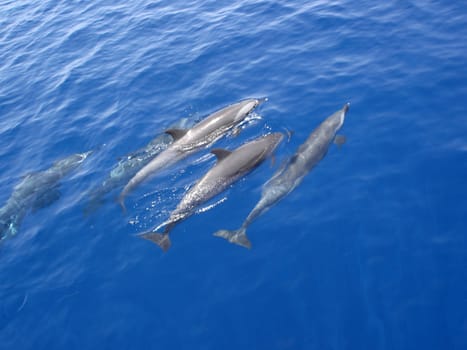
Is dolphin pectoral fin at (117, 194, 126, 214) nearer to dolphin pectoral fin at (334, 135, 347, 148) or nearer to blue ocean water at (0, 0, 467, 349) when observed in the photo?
blue ocean water at (0, 0, 467, 349)

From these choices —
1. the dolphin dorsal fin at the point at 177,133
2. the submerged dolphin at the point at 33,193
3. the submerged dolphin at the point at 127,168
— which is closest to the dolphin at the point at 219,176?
the dolphin dorsal fin at the point at 177,133

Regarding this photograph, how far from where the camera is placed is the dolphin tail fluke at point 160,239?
35.0 feet

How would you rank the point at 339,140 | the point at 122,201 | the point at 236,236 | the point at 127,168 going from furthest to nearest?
the point at 127,168
the point at 339,140
the point at 122,201
the point at 236,236

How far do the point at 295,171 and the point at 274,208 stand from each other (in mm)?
1306

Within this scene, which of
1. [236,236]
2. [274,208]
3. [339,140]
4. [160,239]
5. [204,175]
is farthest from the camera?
[339,140]

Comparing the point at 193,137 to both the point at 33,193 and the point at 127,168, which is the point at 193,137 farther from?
the point at 33,193

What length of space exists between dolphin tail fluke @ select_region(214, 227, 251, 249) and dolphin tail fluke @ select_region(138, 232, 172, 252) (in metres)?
1.31

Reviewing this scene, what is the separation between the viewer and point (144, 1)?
2698cm

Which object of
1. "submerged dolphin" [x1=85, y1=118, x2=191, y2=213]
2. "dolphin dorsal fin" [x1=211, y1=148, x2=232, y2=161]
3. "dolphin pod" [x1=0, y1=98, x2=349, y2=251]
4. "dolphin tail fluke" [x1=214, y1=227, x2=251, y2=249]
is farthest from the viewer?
"submerged dolphin" [x1=85, y1=118, x2=191, y2=213]

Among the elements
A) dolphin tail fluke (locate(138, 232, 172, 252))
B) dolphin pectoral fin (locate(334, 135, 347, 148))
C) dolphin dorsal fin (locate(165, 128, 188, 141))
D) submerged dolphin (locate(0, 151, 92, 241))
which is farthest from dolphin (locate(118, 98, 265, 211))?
dolphin pectoral fin (locate(334, 135, 347, 148))

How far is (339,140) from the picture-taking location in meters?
12.6

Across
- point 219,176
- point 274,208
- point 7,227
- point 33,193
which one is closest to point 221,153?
point 219,176

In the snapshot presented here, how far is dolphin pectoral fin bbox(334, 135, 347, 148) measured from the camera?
12555 mm

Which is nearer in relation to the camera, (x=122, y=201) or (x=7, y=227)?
(x=122, y=201)
